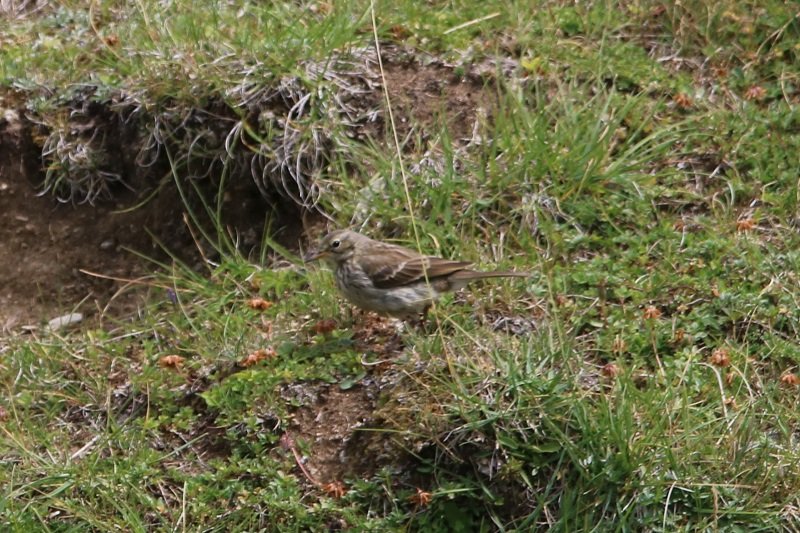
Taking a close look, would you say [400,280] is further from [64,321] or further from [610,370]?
[64,321]

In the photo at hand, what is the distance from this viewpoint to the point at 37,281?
25.2 ft

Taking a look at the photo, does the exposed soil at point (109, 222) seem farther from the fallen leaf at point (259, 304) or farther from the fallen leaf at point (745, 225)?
the fallen leaf at point (745, 225)

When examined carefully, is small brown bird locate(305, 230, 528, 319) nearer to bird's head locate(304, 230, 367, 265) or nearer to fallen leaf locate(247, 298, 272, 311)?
bird's head locate(304, 230, 367, 265)

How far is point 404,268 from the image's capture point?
629 cm

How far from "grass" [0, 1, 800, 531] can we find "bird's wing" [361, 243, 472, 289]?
214mm

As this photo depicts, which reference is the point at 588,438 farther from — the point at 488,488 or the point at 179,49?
the point at 179,49

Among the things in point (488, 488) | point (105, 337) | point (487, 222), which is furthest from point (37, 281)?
point (488, 488)

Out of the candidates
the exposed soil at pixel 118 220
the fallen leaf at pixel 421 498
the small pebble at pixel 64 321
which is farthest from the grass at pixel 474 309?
the small pebble at pixel 64 321

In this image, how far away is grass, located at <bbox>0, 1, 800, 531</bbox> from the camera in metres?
5.17

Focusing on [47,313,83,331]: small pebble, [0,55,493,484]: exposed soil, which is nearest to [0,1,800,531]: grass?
[0,55,493,484]: exposed soil

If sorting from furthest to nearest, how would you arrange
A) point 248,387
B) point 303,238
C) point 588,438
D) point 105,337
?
point 303,238, point 105,337, point 248,387, point 588,438

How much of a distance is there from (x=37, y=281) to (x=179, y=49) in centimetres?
165

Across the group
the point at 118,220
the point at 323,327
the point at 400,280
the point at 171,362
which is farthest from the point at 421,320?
the point at 118,220

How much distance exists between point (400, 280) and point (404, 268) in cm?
11
